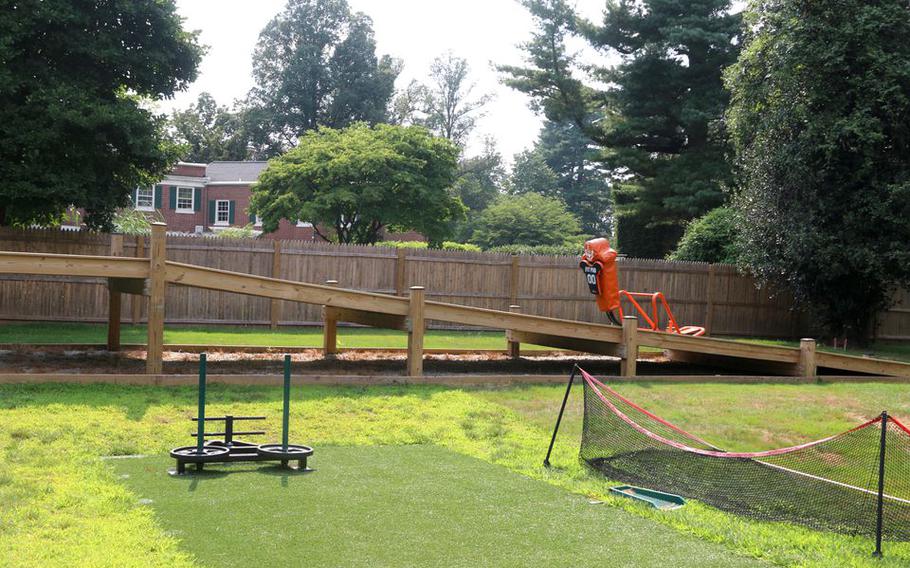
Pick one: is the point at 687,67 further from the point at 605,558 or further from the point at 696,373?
the point at 605,558

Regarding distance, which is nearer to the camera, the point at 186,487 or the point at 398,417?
the point at 186,487

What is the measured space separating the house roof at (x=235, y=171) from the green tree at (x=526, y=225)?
11425 millimetres

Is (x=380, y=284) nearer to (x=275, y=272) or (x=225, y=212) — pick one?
(x=275, y=272)

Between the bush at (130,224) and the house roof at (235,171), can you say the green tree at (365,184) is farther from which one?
the house roof at (235,171)

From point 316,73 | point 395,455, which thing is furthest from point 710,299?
point 316,73

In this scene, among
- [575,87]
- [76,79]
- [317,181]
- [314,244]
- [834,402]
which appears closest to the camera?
[834,402]

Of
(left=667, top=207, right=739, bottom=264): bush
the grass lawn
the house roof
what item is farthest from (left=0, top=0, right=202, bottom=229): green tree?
the house roof

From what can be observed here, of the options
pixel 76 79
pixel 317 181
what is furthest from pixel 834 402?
pixel 317 181

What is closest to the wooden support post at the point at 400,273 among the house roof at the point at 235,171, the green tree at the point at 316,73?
the house roof at the point at 235,171

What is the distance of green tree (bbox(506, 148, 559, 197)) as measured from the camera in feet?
198

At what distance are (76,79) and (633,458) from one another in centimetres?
1447

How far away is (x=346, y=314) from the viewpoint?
48.0 ft

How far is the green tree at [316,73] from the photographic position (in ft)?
190

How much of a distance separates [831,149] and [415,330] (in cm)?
1174
